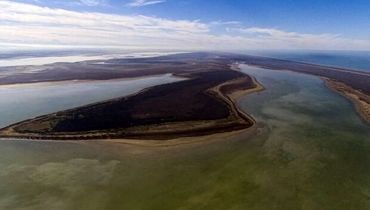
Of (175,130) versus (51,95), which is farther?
(51,95)

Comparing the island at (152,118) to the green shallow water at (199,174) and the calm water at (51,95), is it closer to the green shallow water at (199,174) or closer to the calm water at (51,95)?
the green shallow water at (199,174)

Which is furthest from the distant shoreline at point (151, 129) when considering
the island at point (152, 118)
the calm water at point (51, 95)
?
the calm water at point (51, 95)

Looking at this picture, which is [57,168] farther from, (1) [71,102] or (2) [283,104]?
(2) [283,104]

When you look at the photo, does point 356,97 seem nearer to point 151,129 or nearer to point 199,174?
point 151,129

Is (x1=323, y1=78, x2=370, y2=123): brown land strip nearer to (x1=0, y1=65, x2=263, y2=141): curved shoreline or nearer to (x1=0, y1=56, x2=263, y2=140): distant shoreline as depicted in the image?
(x1=0, y1=65, x2=263, y2=141): curved shoreline

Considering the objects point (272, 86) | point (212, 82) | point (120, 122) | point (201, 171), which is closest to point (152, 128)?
point (120, 122)

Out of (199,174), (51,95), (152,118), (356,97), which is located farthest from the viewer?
(356,97)

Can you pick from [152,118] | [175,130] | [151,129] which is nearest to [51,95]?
[152,118]
